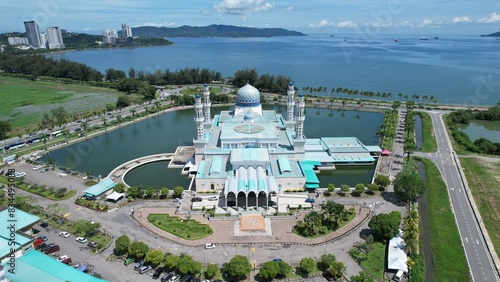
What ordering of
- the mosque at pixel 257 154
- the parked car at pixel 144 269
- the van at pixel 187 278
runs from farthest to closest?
the mosque at pixel 257 154
the parked car at pixel 144 269
the van at pixel 187 278

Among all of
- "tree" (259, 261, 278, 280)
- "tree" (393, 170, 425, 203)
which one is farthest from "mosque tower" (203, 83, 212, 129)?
"tree" (259, 261, 278, 280)

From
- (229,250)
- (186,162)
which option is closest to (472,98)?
(186,162)

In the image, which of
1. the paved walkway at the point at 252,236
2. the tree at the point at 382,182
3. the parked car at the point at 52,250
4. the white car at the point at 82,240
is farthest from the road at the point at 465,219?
the parked car at the point at 52,250

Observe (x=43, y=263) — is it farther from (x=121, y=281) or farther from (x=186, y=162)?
(x=186, y=162)

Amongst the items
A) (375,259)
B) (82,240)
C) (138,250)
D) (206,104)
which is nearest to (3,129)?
(206,104)

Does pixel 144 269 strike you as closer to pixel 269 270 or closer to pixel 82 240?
pixel 82 240

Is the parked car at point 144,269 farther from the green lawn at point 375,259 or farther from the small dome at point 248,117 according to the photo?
the small dome at point 248,117

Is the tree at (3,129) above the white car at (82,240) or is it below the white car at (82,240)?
above

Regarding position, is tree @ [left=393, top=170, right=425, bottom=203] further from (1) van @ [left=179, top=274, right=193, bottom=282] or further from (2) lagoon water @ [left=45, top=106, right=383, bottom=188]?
A: (1) van @ [left=179, top=274, right=193, bottom=282]
